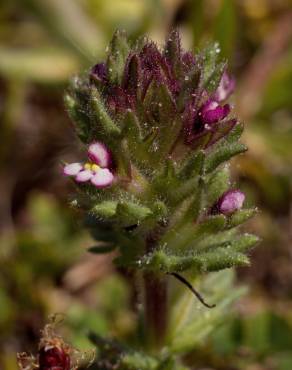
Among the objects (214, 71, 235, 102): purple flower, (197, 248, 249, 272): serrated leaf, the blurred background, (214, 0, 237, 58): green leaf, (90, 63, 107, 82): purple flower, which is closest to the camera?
(197, 248, 249, 272): serrated leaf

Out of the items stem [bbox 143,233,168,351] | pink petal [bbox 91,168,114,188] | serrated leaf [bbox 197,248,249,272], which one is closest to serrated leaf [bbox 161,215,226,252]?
serrated leaf [bbox 197,248,249,272]

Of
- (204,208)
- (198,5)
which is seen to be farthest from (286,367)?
(198,5)

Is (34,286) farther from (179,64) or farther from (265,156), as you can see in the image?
(179,64)

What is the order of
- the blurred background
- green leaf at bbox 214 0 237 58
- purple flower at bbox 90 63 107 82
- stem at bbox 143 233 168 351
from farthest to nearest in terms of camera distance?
green leaf at bbox 214 0 237 58 → the blurred background → stem at bbox 143 233 168 351 → purple flower at bbox 90 63 107 82

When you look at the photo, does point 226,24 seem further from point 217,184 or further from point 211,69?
point 217,184

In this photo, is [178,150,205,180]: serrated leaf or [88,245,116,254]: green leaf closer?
[178,150,205,180]: serrated leaf

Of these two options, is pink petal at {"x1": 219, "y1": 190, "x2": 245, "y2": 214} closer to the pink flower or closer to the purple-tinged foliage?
the purple-tinged foliage
